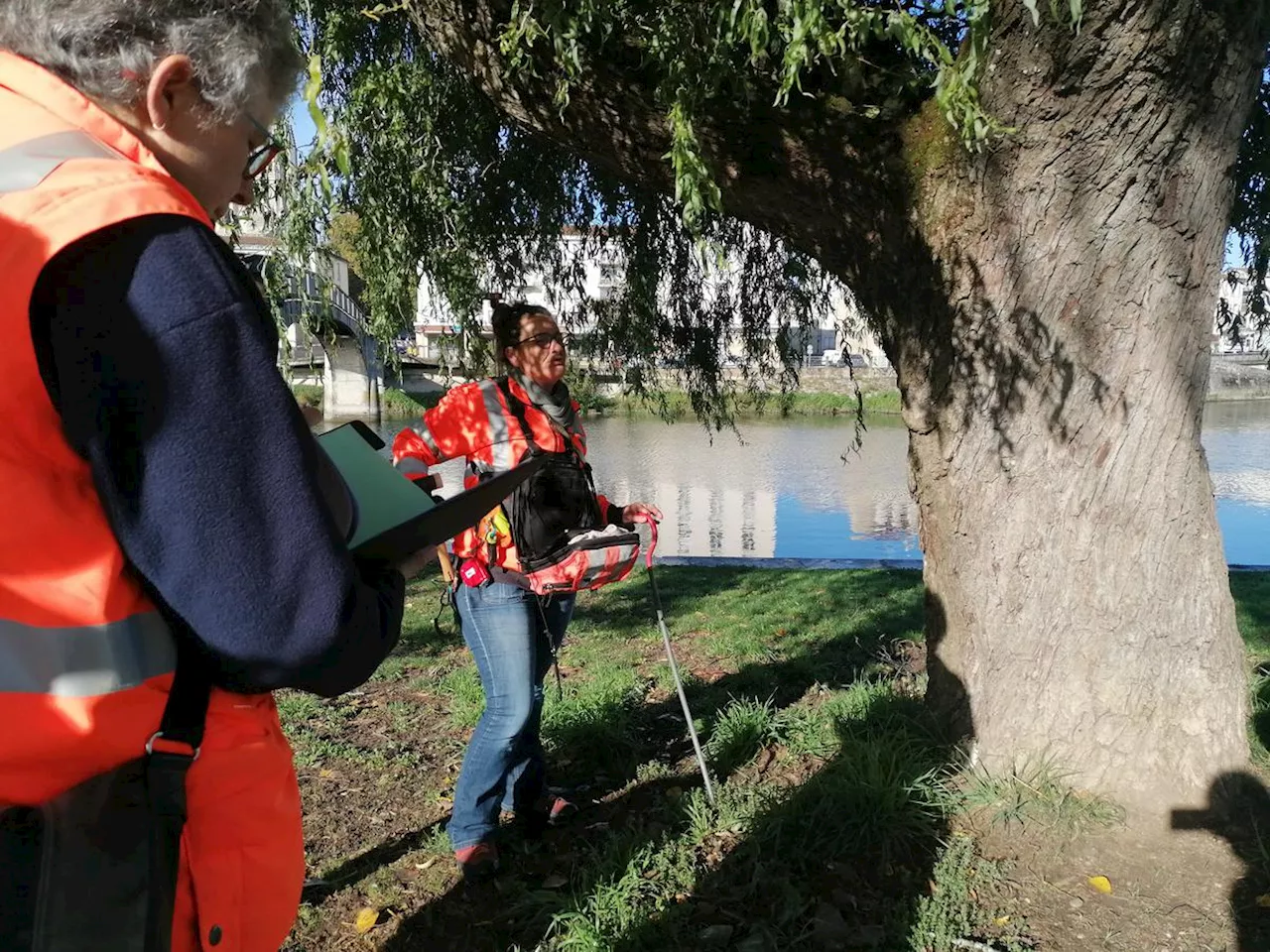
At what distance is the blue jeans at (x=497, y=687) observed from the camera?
332 cm

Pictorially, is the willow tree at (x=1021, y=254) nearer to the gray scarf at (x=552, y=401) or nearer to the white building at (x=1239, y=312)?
the gray scarf at (x=552, y=401)

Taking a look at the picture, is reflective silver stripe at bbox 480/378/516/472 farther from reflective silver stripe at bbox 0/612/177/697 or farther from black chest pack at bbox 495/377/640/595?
reflective silver stripe at bbox 0/612/177/697

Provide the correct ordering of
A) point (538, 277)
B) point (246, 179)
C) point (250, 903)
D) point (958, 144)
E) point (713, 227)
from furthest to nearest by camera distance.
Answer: point (538, 277) → point (713, 227) → point (958, 144) → point (246, 179) → point (250, 903)

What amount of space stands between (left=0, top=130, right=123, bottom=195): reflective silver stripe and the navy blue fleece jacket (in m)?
0.09

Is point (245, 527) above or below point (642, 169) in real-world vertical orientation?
below

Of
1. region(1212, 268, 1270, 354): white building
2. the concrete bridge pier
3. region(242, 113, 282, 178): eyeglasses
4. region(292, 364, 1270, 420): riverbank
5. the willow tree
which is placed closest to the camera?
region(242, 113, 282, 178): eyeglasses

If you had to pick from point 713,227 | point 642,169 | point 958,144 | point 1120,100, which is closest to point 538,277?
point 713,227

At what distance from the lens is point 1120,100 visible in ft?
9.52

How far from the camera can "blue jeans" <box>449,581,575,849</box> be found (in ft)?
10.9

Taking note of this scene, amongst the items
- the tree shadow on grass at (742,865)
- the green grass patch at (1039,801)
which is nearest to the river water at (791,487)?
the tree shadow on grass at (742,865)

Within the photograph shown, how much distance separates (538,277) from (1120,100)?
4.32m

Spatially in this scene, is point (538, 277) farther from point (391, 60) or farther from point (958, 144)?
point (958, 144)

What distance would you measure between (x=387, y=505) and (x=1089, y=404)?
258cm

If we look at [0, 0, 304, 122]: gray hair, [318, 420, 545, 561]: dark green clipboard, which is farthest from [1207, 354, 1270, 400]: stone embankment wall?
[0, 0, 304, 122]: gray hair
